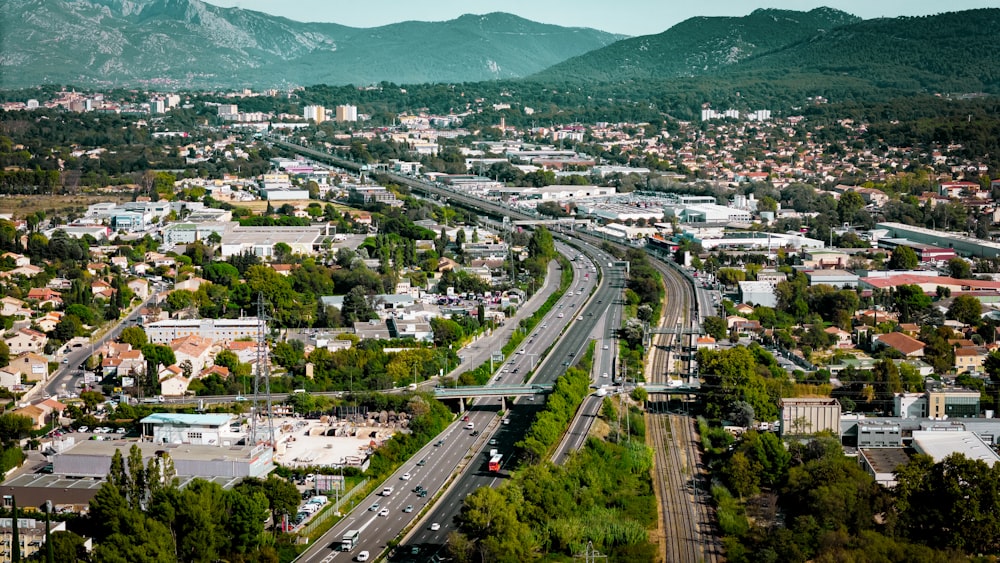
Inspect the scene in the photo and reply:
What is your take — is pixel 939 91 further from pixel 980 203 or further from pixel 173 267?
pixel 173 267

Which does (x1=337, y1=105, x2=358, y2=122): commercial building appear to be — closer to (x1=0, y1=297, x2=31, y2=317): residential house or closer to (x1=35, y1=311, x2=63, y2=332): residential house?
(x1=0, y1=297, x2=31, y2=317): residential house

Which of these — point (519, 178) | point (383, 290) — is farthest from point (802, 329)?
point (519, 178)

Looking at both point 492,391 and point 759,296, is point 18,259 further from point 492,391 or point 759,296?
point 759,296

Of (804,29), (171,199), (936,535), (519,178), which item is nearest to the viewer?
(936,535)

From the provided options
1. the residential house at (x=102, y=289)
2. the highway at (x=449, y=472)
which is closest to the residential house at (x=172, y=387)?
the highway at (x=449, y=472)

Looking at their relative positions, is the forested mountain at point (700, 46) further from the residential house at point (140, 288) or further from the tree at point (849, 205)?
the residential house at point (140, 288)

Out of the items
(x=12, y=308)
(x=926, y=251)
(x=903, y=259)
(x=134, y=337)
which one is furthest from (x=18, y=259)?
(x=926, y=251)
